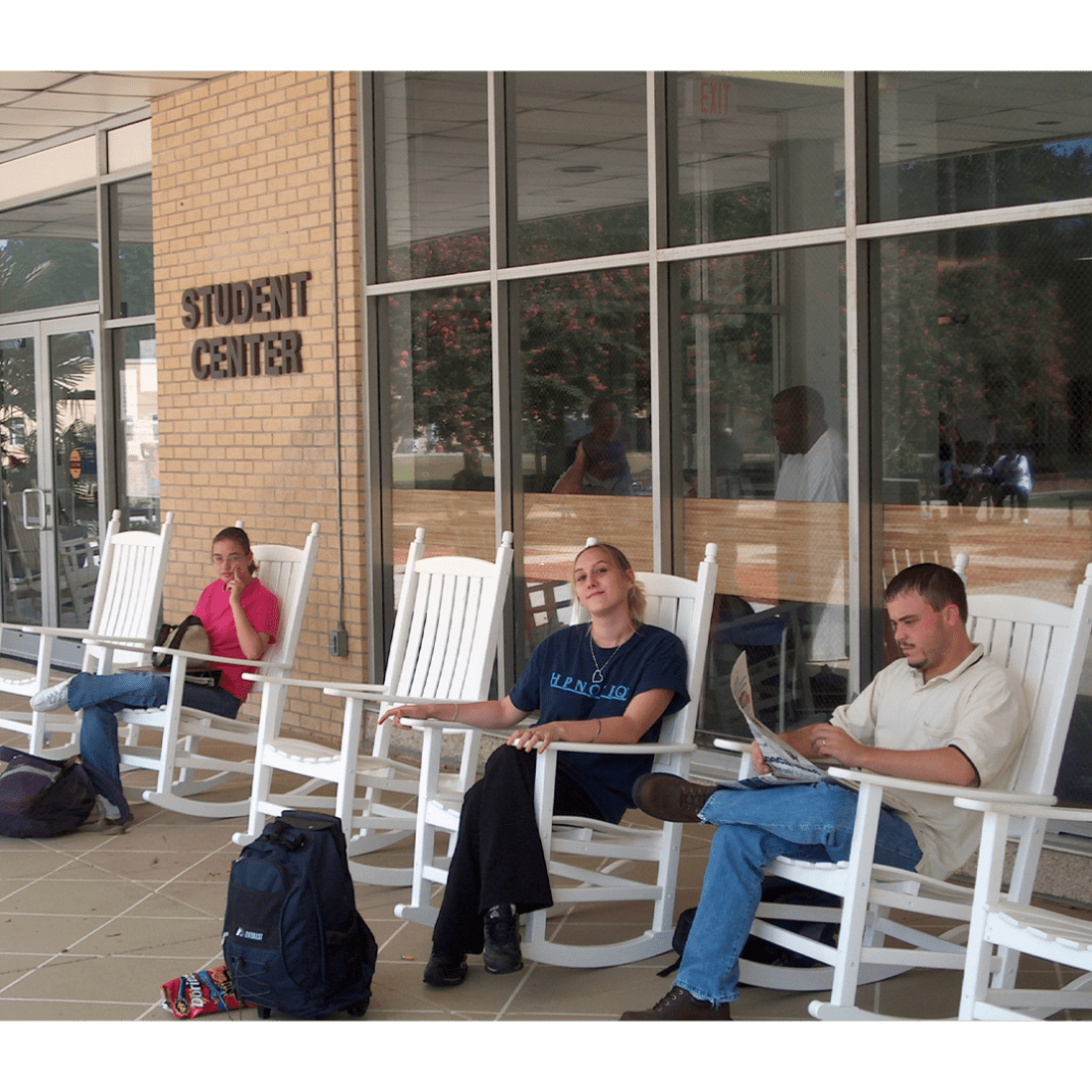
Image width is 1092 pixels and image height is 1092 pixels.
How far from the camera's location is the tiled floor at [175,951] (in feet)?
A: 10.9

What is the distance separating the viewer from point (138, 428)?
7.92 meters

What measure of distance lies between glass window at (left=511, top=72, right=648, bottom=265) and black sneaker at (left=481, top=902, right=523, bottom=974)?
2.61m

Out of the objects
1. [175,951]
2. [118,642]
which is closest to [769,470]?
[175,951]

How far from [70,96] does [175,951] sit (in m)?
5.06

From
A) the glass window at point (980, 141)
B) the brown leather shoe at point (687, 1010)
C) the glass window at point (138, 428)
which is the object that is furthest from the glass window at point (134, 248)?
the brown leather shoe at point (687, 1010)

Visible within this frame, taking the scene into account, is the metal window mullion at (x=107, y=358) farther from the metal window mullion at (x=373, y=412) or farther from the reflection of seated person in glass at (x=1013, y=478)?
the reflection of seated person in glass at (x=1013, y=478)

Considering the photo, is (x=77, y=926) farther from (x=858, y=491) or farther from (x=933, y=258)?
(x=933, y=258)

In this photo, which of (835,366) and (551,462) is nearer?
(835,366)

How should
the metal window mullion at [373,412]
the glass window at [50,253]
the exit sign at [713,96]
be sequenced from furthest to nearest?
1. the glass window at [50,253]
2. the metal window mullion at [373,412]
3. the exit sign at [713,96]

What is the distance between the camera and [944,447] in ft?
13.7

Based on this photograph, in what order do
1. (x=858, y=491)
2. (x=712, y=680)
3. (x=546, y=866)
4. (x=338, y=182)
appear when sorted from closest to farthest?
1. (x=546, y=866)
2. (x=858, y=491)
3. (x=712, y=680)
4. (x=338, y=182)

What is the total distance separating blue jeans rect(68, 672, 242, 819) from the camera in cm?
500

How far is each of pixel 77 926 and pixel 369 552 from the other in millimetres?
2588

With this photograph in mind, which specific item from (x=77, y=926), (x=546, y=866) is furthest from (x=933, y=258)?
(x=77, y=926)
